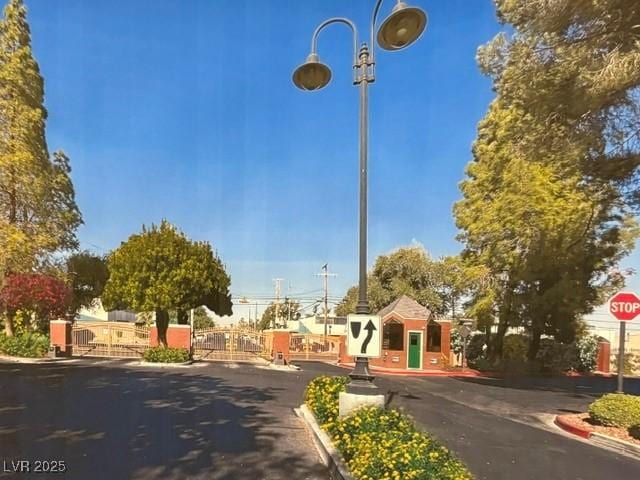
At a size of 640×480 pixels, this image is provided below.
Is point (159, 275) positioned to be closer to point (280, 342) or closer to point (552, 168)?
point (280, 342)

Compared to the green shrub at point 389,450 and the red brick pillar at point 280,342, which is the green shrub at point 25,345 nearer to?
the red brick pillar at point 280,342

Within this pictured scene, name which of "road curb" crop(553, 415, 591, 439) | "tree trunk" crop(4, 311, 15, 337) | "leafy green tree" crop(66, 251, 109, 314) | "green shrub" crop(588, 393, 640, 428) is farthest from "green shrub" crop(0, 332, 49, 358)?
"green shrub" crop(588, 393, 640, 428)

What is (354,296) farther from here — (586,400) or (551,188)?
(586,400)

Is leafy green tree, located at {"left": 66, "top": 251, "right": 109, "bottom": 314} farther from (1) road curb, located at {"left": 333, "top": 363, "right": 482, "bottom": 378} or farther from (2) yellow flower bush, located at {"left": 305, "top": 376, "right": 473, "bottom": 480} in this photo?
(2) yellow flower bush, located at {"left": 305, "top": 376, "right": 473, "bottom": 480}

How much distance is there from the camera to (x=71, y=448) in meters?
7.50

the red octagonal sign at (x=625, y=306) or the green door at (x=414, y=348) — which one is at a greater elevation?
the red octagonal sign at (x=625, y=306)

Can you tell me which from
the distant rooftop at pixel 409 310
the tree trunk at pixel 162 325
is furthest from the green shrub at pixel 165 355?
the distant rooftop at pixel 409 310

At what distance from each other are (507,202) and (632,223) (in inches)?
298

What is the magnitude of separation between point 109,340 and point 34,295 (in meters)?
8.26

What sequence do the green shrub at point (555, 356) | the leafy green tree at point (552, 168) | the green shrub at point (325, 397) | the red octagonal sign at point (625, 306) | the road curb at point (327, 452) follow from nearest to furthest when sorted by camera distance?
1. the road curb at point (327, 452)
2. the green shrub at point (325, 397)
3. the red octagonal sign at point (625, 306)
4. the leafy green tree at point (552, 168)
5. the green shrub at point (555, 356)

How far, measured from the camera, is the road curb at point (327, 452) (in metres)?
6.28

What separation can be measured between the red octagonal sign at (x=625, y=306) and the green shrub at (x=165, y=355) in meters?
18.0

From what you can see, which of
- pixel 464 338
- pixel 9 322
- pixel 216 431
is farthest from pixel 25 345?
pixel 464 338

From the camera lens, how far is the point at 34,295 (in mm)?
24406
